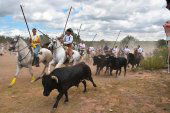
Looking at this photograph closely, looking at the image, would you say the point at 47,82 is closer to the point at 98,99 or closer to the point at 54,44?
the point at 98,99

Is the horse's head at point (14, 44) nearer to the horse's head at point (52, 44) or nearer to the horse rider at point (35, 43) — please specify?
the horse rider at point (35, 43)

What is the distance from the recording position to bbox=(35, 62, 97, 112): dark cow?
9500 millimetres

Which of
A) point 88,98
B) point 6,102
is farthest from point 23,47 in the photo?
A: point 88,98

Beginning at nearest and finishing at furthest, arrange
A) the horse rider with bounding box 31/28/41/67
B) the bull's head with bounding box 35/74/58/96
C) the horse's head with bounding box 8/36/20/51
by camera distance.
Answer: the bull's head with bounding box 35/74/58/96
the horse's head with bounding box 8/36/20/51
the horse rider with bounding box 31/28/41/67

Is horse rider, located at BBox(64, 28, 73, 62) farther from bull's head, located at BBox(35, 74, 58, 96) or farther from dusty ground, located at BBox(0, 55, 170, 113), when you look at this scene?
bull's head, located at BBox(35, 74, 58, 96)

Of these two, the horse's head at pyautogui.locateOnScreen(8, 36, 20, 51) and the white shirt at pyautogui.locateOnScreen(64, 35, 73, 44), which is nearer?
the horse's head at pyautogui.locateOnScreen(8, 36, 20, 51)

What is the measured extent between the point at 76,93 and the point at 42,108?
205cm

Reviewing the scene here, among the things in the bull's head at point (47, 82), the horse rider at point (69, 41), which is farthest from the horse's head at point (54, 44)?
the bull's head at point (47, 82)

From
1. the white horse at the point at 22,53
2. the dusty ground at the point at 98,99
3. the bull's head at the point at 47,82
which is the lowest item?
the dusty ground at the point at 98,99

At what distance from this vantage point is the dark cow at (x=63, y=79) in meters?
9.50

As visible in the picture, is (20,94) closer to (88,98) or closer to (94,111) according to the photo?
(88,98)

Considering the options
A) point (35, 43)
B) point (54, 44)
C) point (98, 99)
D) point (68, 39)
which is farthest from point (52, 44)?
point (98, 99)

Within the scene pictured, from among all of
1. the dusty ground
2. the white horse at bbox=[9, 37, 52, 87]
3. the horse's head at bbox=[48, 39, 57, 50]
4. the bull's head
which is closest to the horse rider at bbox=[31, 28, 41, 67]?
the white horse at bbox=[9, 37, 52, 87]

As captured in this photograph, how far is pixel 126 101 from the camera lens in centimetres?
1034
